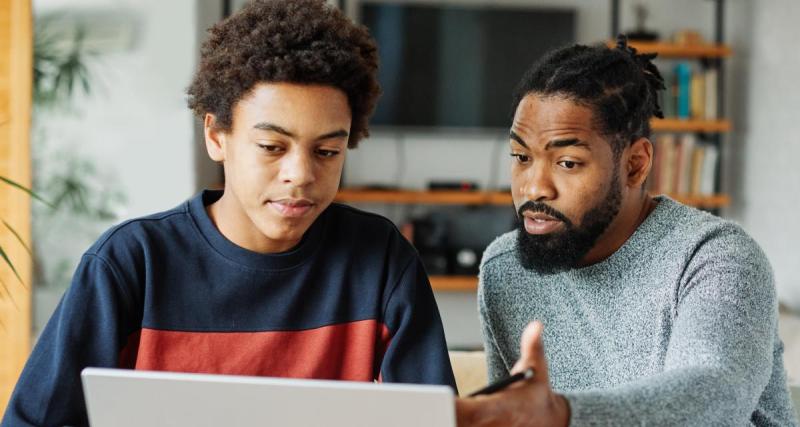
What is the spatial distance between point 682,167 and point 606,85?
3.04 meters

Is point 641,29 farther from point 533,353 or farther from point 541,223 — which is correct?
point 533,353

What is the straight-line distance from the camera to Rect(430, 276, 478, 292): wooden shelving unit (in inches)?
167

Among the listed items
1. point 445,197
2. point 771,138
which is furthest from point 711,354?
point 771,138

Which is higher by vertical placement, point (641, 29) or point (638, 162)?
point (641, 29)

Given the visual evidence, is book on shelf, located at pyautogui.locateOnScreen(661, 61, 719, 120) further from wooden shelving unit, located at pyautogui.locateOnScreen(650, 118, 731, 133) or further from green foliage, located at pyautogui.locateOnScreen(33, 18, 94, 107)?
green foliage, located at pyautogui.locateOnScreen(33, 18, 94, 107)

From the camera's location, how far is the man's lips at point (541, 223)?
143 centimetres

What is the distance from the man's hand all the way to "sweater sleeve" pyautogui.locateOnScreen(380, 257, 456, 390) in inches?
14.6

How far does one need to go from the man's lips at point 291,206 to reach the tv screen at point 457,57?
320cm

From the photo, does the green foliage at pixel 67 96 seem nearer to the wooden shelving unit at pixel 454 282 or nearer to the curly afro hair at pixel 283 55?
the wooden shelving unit at pixel 454 282

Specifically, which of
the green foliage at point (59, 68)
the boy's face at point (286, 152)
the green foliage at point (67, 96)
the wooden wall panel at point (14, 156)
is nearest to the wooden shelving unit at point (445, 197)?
the green foliage at point (67, 96)

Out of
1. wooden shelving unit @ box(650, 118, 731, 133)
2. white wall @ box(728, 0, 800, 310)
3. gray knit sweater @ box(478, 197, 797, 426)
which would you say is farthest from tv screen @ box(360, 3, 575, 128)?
gray knit sweater @ box(478, 197, 797, 426)

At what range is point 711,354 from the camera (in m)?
1.12

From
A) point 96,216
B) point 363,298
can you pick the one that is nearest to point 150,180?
point 96,216

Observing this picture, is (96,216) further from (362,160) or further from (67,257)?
(362,160)
